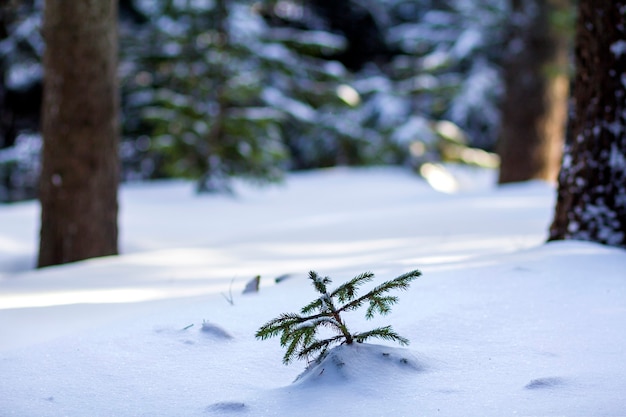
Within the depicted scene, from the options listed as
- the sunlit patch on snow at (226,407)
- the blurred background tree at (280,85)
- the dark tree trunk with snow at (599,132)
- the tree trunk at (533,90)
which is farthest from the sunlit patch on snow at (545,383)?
the tree trunk at (533,90)

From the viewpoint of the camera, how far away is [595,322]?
2.79 m

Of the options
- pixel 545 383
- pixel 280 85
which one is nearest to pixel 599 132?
pixel 545 383

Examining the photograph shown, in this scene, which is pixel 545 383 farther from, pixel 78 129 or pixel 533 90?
pixel 533 90

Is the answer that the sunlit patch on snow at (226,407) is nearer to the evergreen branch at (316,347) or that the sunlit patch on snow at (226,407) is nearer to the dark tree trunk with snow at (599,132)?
the evergreen branch at (316,347)

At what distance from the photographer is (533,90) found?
33.2 ft

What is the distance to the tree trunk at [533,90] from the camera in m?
10.1

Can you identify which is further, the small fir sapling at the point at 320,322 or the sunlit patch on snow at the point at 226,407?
the small fir sapling at the point at 320,322

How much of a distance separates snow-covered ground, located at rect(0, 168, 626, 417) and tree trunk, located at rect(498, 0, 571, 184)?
5.25m

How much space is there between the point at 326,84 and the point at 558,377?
12.2m

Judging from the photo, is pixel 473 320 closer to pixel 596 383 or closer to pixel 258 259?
pixel 596 383

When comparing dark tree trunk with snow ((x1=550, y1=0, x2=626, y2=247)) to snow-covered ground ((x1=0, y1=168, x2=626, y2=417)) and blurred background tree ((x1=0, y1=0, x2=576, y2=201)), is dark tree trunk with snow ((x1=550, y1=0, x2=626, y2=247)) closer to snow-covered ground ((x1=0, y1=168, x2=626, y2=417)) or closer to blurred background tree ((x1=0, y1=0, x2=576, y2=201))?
snow-covered ground ((x1=0, y1=168, x2=626, y2=417))

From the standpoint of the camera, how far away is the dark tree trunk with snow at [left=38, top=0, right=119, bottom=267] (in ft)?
18.1

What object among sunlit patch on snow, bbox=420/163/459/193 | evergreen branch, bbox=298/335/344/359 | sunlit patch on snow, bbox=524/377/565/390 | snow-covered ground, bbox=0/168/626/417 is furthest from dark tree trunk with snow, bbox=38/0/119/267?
sunlit patch on snow, bbox=420/163/459/193

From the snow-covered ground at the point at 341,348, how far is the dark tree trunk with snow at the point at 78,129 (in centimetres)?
81
